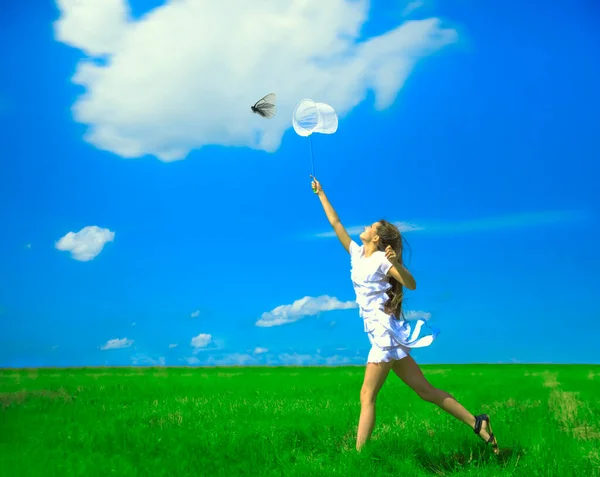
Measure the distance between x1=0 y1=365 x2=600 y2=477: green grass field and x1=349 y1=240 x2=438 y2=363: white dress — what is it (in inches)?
41.7

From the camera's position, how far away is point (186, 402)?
1169cm

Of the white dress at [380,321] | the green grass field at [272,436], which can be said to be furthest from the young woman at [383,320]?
the green grass field at [272,436]

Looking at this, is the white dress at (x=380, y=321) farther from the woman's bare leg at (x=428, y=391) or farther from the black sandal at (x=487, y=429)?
the black sandal at (x=487, y=429)

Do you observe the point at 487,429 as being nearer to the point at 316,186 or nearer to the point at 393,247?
the point at 393,247

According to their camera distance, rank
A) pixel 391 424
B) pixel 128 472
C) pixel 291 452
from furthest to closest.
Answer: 1. pixel 391 424
2. pixel 291 452
3. pixel 128 472

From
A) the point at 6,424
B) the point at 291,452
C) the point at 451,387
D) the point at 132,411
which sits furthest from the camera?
the point at 451,387

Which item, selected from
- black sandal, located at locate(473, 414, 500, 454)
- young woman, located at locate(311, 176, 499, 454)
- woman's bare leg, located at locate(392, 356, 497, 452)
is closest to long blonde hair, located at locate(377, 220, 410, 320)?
young woman, located at locate(311, 176, 499, 454)

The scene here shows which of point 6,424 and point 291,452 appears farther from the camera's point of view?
point 6,424

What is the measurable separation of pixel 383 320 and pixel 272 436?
2429 millimetres

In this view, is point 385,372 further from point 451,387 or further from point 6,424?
point 451,387

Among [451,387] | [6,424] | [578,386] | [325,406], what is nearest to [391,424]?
[325,406]

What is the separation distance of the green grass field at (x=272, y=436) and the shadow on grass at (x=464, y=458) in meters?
0.02

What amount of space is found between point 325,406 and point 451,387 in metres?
6.38

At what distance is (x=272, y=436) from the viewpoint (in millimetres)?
8148
